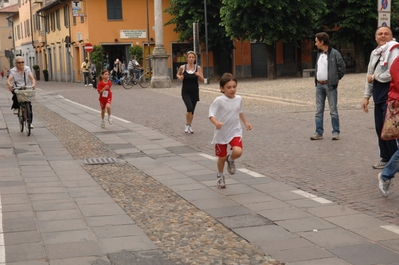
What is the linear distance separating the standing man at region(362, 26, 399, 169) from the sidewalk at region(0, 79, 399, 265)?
160cm

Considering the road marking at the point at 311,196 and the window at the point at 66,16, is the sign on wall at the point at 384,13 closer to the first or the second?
the road marking at the point at 311,196

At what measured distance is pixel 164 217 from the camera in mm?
6383

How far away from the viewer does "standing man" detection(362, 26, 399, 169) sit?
8.12 m

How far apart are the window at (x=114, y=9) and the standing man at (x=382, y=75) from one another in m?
Answer: 38.0

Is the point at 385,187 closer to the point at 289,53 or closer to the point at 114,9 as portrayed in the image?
the point at 114,9

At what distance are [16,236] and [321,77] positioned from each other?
24.0 ft

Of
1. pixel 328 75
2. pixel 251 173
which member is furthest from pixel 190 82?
pixel 251 173

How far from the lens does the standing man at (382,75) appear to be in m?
8.12

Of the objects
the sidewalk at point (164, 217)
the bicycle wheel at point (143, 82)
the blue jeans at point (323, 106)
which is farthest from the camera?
the bicycle wheel at point (143, 82)

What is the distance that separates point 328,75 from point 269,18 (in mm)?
25016

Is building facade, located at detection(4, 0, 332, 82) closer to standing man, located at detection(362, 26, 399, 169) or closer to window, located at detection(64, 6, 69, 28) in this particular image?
window, located at detection(64, 6, 69, 28)

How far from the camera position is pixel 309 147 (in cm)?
1079

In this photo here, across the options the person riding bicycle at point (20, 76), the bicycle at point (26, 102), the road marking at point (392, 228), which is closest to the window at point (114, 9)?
the person riding bicycle at point (20, 76)

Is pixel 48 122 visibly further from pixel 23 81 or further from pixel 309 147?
pixel 309 147
